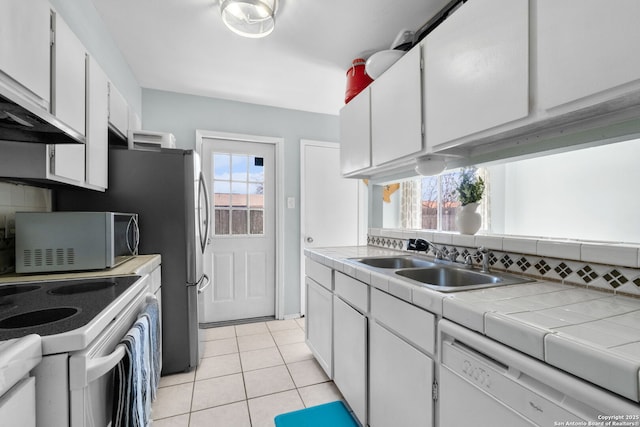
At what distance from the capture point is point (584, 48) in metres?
0.87

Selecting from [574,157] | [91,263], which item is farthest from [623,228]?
[91,263]

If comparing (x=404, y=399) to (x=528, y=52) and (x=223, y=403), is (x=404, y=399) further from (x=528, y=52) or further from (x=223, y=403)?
(x=528, y=52)

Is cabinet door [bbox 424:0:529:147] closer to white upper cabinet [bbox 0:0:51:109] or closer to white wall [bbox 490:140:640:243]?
white wall [bbox 490:140:640:243]

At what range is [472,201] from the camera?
163 centimetres

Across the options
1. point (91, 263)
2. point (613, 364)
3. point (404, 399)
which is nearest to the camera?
point (613, 364)

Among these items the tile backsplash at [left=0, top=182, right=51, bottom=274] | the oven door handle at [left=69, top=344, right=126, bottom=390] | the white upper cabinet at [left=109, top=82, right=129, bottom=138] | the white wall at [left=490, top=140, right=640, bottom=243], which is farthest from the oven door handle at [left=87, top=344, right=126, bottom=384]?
the white wall at [left=490, top=140, right=640, bottom=243]

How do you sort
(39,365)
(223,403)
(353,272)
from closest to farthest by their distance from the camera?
(39,365) → (353,272) → (223,403)

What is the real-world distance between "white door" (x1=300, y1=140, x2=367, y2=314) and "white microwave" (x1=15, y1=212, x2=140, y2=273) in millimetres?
2112

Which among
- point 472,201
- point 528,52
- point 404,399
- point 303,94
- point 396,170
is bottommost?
point 404,399

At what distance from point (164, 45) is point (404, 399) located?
277 centimetres

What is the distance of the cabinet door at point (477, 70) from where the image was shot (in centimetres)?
106

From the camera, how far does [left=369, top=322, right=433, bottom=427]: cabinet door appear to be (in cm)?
105

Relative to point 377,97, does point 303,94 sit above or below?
above

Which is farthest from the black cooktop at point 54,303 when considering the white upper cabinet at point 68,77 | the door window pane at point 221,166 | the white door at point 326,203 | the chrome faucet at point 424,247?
the white door at point 326,203
